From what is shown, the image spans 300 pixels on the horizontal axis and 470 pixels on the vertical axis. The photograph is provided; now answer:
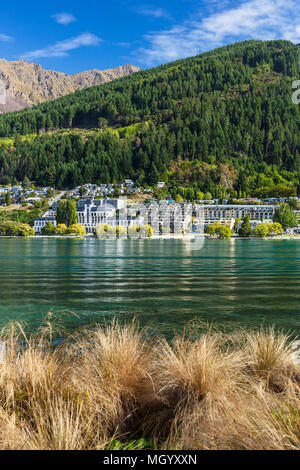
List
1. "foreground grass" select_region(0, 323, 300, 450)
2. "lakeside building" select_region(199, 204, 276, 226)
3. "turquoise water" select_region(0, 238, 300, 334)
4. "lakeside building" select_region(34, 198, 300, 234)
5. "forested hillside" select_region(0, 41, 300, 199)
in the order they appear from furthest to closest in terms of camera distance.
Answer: "forested hillside" select_region(0, 41, 300, 199)
"lakeside building" select_region(199, 204, 276, 226)
"lakeside building" select_region(34, 198, 300, 234)
"turquoise water" select_region(0, 238, 300, 334)
"foreground grass" select_region(0, 323, 300, 450)

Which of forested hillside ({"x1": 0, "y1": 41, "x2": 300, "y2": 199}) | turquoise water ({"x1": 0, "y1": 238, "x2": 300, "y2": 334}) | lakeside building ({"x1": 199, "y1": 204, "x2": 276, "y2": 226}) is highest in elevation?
forested hillside ({"x1": 0, "y1": 41, "x2": 300, "y2": 199})

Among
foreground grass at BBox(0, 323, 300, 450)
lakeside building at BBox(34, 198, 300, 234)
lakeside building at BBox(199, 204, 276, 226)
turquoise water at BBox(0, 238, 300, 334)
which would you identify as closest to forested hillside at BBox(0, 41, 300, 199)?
lakeside building at BBox(199, 204, 276, 226)

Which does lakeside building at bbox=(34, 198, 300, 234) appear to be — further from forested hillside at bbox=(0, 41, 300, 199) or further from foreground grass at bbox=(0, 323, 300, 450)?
foreground grass at bbox=(0, 323, 300, 450)

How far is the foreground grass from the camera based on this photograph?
311 cm

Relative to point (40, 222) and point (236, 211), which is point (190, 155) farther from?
point (40, 222)

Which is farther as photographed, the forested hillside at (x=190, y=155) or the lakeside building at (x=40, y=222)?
the forested hillside at (x=190, y=155)

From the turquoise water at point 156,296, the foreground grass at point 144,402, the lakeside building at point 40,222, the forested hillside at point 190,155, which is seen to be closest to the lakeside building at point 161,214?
the lakeside building at point 40,222

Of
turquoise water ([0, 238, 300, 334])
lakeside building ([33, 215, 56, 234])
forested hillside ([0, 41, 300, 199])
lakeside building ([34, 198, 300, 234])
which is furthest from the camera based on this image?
forested hillside ([0, 41, 300, 199])

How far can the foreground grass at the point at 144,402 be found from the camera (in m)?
3.11

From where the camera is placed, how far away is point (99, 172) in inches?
6939

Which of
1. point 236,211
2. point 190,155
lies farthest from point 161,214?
point 190,155

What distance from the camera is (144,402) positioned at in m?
4.05

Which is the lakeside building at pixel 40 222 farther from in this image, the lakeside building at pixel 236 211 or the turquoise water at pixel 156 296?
the turquoise water at pixel 156 296
